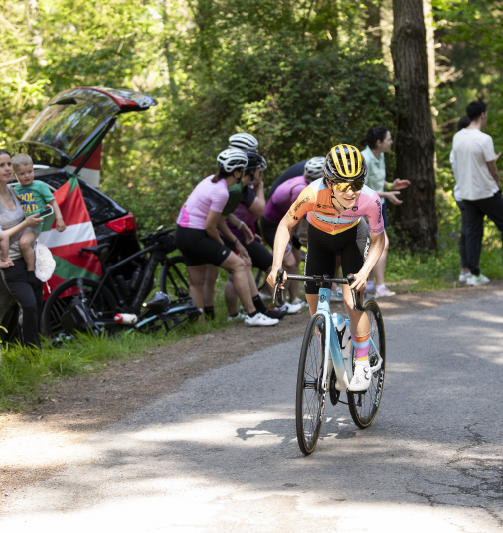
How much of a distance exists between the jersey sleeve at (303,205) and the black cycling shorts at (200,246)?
11.5ft

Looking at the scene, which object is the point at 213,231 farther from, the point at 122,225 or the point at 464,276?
the point at 464,276

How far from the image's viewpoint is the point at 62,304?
304 inches

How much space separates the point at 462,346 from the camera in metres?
7.12

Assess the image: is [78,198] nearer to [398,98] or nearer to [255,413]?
[255,413]

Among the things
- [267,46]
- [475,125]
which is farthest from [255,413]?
[267,46]

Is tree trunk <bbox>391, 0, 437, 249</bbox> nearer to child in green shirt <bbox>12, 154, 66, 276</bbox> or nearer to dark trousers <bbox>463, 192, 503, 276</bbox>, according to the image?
dark trousers <bbox>463, 192, 503, 276</bbox>

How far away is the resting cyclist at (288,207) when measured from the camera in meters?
8.53

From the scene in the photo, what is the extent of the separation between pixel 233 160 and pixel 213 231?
2.71 ft

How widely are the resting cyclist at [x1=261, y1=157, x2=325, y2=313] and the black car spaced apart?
181 centimetres

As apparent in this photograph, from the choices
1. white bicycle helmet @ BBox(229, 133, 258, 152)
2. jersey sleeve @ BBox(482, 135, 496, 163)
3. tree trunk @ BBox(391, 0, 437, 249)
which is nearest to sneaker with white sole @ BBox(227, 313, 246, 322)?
white bicycle helmet @ BBox(229, 133, 258, 152)

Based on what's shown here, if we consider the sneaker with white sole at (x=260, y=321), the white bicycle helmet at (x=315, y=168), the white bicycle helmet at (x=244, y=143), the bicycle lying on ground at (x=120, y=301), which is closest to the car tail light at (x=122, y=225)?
the bicycle lying on ground at (x=120, y=301)

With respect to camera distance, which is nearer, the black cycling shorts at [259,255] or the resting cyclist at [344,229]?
the resting cyclist at [344,229]

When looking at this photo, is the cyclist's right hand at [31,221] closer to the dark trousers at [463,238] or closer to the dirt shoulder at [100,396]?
the dirt shoulder at [100,396]

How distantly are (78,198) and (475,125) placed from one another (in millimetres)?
5551
